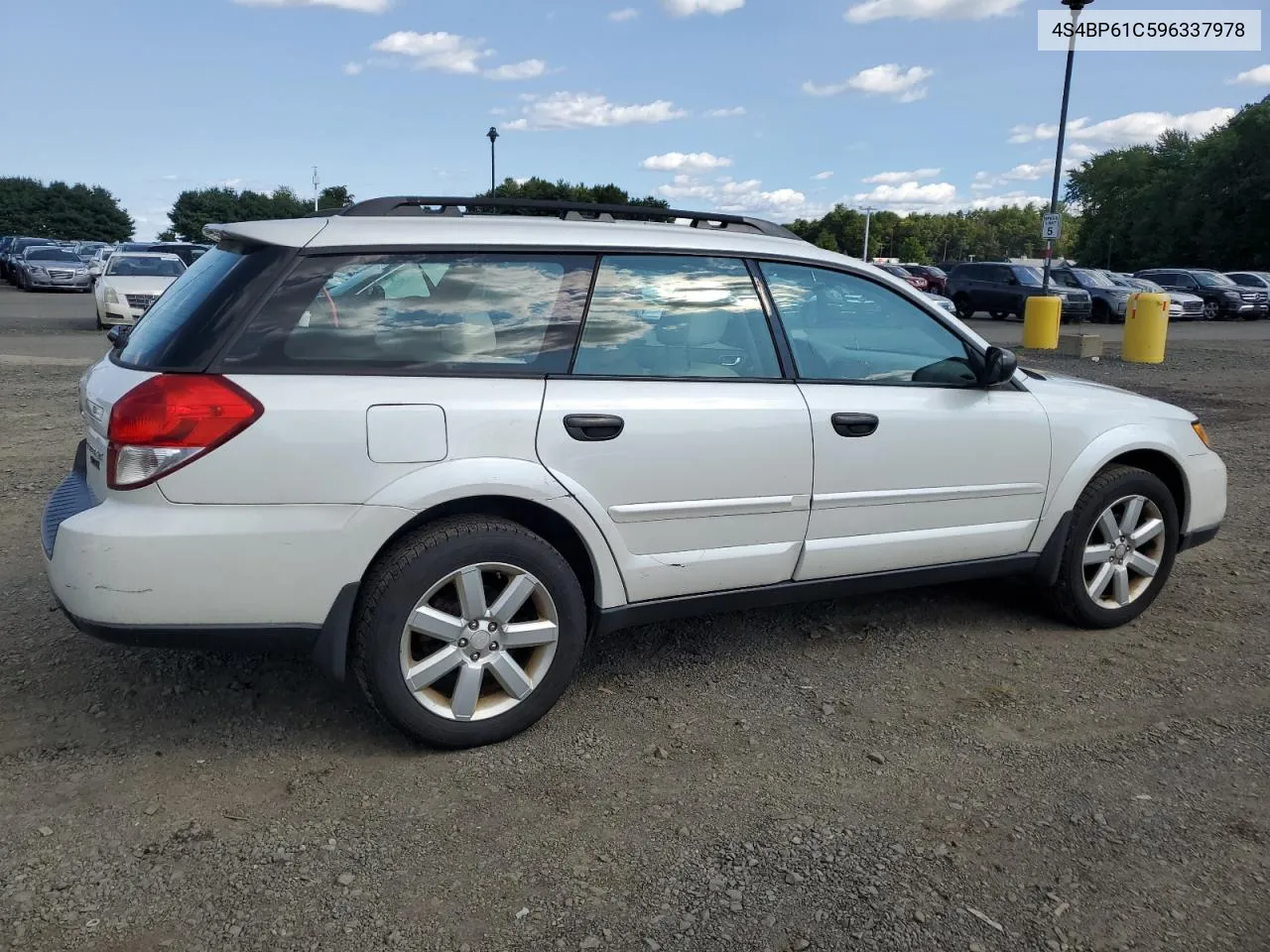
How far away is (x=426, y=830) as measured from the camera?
300cm

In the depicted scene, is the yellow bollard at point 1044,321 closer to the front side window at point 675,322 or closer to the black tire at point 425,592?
the front side window at point 675,322

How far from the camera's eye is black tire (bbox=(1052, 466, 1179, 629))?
14.9 ft

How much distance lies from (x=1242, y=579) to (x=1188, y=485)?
3.19 ft

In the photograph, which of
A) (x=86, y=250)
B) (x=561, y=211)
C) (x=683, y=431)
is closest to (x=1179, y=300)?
(x=561, y=211)

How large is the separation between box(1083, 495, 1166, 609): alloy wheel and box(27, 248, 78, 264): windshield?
3643cm

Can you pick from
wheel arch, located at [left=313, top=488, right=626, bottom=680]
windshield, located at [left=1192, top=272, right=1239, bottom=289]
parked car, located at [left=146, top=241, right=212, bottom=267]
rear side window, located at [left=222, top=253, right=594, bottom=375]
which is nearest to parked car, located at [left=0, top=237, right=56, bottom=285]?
parked car, located at [left=146, top=241, right=212, bottom=267]

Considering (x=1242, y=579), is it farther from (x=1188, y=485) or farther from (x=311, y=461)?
(x=311, y=461)

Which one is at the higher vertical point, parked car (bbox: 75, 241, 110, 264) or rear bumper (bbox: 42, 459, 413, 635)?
parked car (bbox: 75, 241, 110, 264)

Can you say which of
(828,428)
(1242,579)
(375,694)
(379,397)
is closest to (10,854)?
(375,694)

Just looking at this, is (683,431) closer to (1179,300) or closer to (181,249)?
(181,249)

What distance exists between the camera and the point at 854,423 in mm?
3926

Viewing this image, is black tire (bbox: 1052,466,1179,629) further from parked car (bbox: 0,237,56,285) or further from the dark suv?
parked car (bbox: 0,237,56,285)

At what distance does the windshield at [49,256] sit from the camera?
3422 centimetres

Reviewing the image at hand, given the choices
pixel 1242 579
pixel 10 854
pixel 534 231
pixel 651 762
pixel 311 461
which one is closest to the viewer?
pixel 10 854
